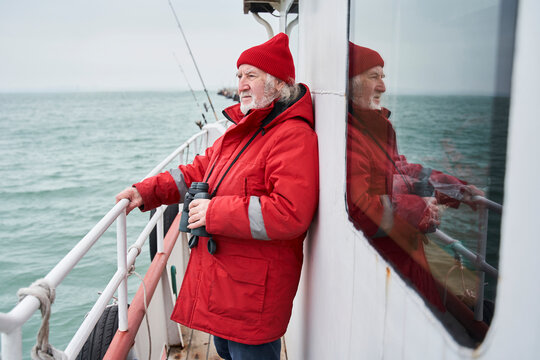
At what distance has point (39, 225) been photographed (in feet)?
42.2

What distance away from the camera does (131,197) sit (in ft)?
6.24

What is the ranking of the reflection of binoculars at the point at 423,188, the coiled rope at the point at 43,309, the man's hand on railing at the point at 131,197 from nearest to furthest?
1. the reflection of binoculars at the point at 423,188
2. the coiled rope at the point at 43,309
3. the man's hand on railing at the point at 131,197

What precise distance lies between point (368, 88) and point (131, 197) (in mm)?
1247

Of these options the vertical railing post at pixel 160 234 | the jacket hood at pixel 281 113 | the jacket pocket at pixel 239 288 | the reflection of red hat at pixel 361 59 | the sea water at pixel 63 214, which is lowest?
Answer: the sea water at pixel 63 214

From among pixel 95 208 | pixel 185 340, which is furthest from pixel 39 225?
pixel 185 340

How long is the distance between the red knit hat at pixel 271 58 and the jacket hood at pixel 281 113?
0.11 metres

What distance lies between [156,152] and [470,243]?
2730cm

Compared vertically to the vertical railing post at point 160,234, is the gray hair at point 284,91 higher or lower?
higher

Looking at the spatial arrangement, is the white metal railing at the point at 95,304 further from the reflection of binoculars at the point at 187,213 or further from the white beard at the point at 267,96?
the white beard at the point at 267,96

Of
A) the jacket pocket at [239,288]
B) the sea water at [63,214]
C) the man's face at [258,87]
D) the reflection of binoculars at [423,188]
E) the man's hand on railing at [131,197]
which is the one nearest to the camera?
the reflection of binoculars at [423,188]

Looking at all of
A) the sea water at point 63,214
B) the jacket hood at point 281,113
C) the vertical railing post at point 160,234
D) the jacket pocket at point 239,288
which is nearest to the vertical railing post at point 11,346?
the jacket pocket at point 239,288

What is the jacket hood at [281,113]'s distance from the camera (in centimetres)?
159

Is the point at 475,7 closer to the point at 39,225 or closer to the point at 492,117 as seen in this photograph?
the point at 492,117

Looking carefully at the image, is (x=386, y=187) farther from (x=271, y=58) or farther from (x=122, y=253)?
(x=122, y=253)
